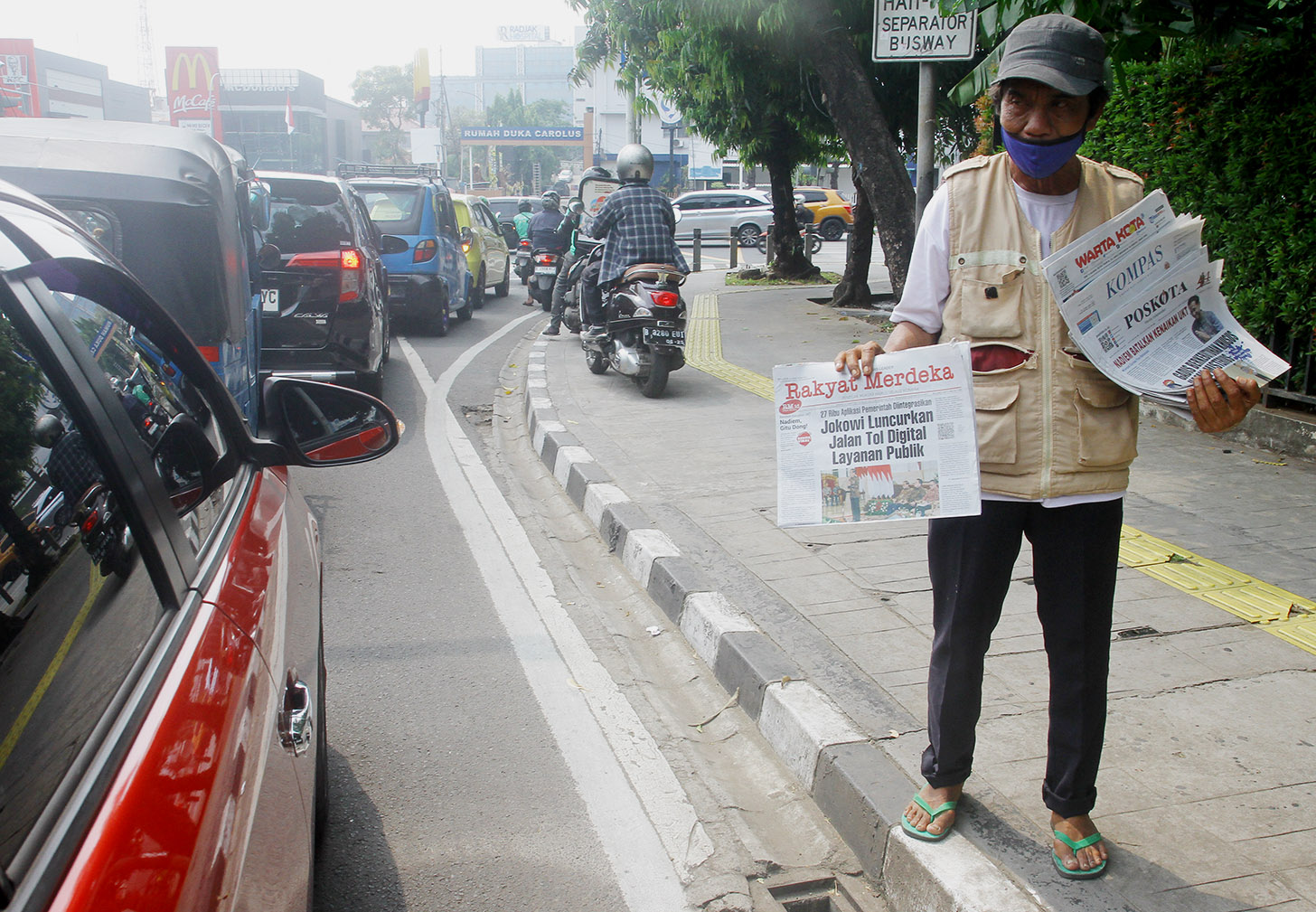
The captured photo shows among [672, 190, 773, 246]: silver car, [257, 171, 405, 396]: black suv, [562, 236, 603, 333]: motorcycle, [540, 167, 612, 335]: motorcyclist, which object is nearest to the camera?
[257, 171, 405, 396]: black suv

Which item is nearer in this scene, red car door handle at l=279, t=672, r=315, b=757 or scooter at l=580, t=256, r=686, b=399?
red car door handle at l=279, t=672, r=315, b=757

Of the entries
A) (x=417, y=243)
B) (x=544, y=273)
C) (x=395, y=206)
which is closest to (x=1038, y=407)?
(x=417, y=243)

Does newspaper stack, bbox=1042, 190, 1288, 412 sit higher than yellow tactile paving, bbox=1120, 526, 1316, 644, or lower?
higher

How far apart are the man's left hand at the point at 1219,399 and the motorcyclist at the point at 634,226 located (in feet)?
23.4

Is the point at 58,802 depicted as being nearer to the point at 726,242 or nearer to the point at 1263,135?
the point at 1263,135

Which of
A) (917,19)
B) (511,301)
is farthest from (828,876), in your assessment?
(511,301)

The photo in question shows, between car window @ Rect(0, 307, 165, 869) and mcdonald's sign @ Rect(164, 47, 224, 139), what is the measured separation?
38383 mm

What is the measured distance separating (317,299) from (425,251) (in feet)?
14.7

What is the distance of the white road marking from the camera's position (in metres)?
3.04

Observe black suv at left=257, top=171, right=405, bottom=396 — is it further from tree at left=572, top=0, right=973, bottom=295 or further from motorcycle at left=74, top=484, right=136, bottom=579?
motorcycle at left=74, top=484, right=136, bottom=579

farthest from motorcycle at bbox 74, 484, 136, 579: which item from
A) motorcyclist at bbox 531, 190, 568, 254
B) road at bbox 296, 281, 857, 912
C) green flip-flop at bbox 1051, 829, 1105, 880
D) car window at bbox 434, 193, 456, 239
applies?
motorcyclist at bbox 531, 190, 568, 254

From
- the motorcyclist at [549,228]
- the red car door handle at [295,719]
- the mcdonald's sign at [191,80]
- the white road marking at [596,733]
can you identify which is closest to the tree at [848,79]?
the motorcyclist at [549,228]

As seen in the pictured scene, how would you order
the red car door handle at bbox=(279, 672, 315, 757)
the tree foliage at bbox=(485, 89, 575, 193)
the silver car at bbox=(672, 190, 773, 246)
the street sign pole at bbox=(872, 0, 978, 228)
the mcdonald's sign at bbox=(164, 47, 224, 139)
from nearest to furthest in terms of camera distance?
1. the red car door handle at bbox=(279, 672, 315, 757)
2. the street sign pole at bbox=(872, 0, 978, 228)
3. the mcdonald's sign at bbox=(164, 47, 224, 139)
4. the silver car at bbox=(672, 190, 773, 246)
5. the tree foliage at bbox=(485, 89, 575, 193)

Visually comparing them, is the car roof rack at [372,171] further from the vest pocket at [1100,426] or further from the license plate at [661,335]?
the vest pocket at [1100,426]
